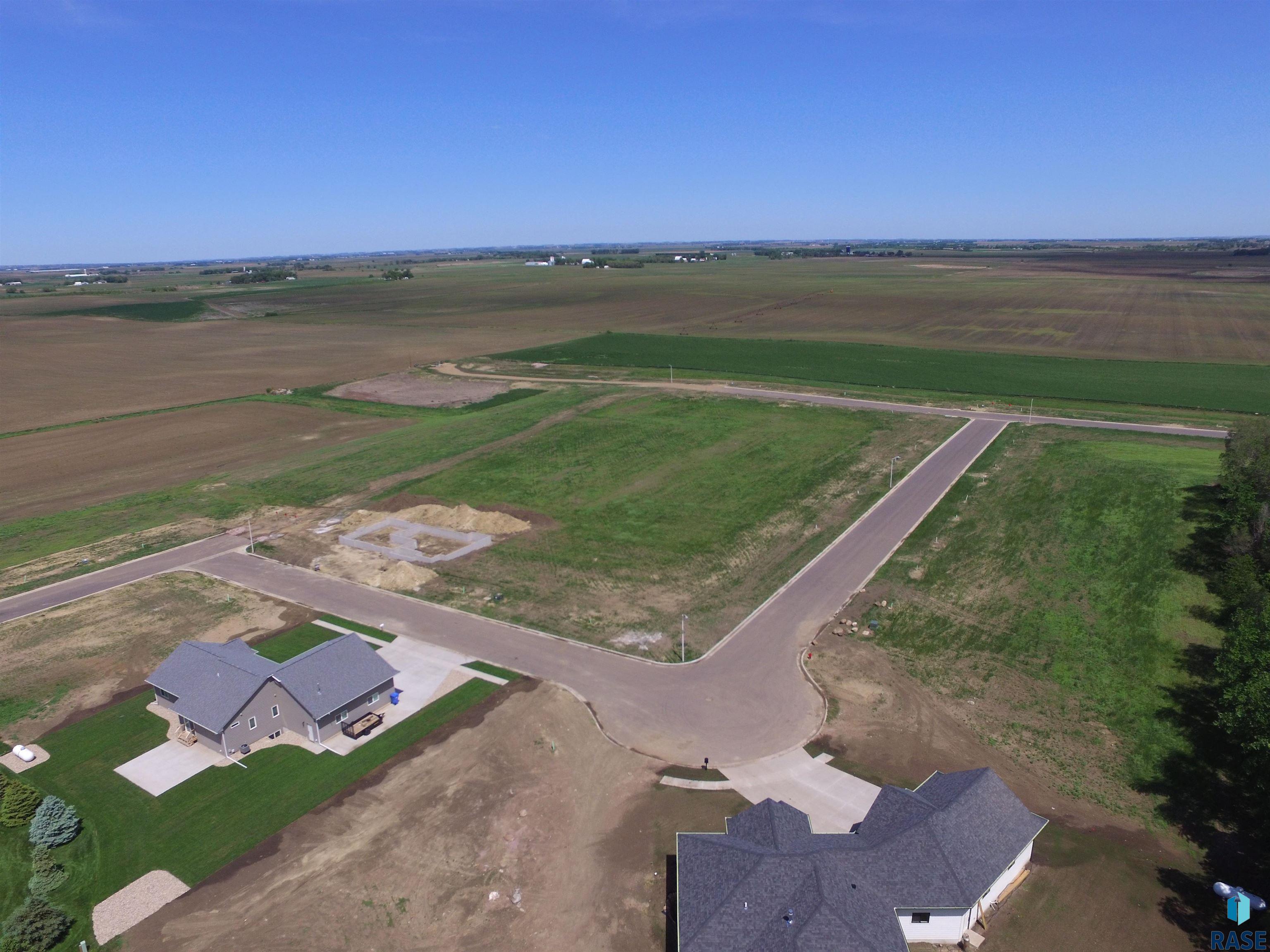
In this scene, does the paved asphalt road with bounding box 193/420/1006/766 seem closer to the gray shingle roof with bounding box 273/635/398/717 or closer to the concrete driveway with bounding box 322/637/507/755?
the concrete driveway with bounding box 322/637/507/755

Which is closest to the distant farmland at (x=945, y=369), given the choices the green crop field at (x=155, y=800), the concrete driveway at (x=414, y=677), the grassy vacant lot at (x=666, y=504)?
the grassy vacant lot at (x=666, y=504)

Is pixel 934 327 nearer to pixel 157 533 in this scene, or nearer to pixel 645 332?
pixel 645 332

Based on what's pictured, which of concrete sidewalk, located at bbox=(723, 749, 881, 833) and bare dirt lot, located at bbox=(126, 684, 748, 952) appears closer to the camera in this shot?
bare dirt lot, located at bbox=(126, 684, 748, 952)

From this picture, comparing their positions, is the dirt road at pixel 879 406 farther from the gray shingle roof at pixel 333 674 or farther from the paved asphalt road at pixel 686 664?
the gray shingle roof at pixel 333 674

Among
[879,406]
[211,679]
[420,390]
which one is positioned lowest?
[211,679]

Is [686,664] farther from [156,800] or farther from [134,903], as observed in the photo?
[134,903]

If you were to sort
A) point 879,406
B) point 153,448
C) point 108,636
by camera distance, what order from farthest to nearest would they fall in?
1. point 879,406
2. point 153,448
3. point 108,636

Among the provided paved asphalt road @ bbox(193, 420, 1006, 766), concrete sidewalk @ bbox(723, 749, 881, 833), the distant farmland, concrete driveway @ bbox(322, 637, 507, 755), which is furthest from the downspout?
the distant farmland
